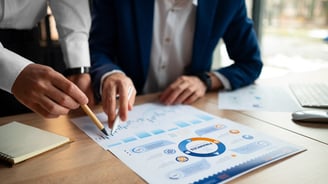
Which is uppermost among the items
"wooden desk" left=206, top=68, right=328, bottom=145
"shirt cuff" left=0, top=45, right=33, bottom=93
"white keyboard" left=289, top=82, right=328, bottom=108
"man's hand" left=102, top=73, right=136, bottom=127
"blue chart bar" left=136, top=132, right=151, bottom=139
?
"shirt cuff" left=0, top=45, right=33, bottom=93

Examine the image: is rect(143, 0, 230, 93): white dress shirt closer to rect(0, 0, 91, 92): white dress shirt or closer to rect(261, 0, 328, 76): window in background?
rect(0, 0, 91, 92): white dress shirt

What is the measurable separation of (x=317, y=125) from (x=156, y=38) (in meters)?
0.58

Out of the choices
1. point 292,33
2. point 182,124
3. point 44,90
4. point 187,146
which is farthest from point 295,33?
point 44,90

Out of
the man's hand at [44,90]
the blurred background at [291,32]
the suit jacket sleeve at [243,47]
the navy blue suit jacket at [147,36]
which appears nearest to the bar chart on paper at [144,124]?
the man's hand at [44,90]

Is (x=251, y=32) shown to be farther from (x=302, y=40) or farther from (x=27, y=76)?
(x=302, y=40)

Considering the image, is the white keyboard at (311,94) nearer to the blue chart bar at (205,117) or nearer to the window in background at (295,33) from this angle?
the blue chart bar at (205,117)

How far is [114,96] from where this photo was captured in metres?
0.71

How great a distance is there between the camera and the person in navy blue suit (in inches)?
38.4

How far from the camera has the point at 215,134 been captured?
619 mm

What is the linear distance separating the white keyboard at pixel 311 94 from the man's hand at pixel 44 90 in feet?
2.03

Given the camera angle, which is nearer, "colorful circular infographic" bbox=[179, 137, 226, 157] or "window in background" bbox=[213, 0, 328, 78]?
"colorful circular infographic" bbox=[179, 137, 226, 157]

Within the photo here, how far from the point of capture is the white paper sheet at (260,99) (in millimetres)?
810

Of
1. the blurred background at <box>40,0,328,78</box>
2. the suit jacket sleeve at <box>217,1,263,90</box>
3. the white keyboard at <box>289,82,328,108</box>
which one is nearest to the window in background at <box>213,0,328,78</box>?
the blurred background at <box>40,0,328,78</box>

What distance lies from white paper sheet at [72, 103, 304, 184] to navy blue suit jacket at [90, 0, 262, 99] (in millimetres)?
311
